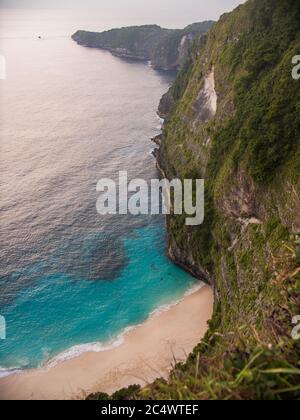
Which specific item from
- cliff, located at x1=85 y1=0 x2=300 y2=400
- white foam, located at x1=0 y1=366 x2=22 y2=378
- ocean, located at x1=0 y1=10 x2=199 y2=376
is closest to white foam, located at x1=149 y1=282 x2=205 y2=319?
ocean, located at x1=0 y1=10 x2=199 y2=376

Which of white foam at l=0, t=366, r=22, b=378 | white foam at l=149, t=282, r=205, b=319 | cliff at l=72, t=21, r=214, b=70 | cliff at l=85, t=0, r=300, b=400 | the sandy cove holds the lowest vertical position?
white foam at l=0, t=366, r=22, b=378

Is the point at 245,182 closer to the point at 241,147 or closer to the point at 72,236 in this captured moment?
the point at 241,147

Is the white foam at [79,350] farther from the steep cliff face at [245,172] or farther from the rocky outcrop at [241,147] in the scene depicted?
the rocky outcrop at [241,147]

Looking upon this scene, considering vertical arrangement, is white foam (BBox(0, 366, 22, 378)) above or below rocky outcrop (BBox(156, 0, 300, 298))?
below

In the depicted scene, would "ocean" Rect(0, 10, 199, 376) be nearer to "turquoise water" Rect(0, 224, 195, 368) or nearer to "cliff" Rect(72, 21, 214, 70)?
"turquoise water" Rect(0, 224, 195, 368)

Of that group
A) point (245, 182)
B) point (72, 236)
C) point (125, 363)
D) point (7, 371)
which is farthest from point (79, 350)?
point (245, 182)
